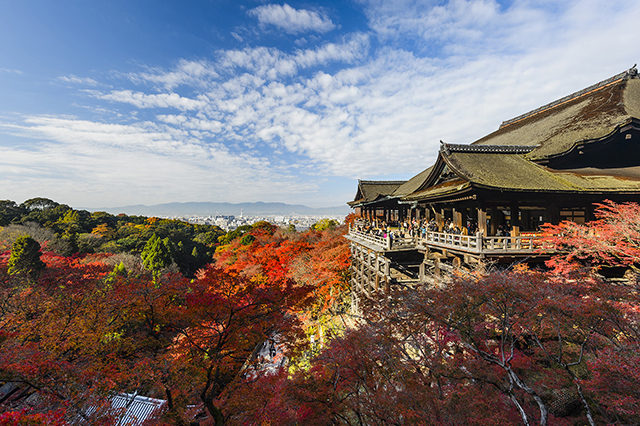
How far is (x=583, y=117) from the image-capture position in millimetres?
15547

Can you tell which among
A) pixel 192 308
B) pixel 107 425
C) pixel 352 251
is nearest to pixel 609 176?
pixel 352 251

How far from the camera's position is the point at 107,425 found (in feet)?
16.8

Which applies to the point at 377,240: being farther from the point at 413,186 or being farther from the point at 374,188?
the point at 374,188

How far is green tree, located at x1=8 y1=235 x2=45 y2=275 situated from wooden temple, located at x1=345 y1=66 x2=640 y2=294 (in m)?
26.3

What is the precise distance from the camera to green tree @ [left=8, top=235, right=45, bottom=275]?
63.5 ft

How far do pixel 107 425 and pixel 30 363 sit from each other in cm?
294

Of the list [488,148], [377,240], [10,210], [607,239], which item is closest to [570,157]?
[488,148]

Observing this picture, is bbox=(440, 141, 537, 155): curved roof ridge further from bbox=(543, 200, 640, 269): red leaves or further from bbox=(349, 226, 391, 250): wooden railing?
bbox=(349, 226, 391, 250): wooden railing

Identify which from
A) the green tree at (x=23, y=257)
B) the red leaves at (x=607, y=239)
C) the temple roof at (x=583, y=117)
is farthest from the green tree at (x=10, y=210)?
the temple roof at (x=583, y=117)

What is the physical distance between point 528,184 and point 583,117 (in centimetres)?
876

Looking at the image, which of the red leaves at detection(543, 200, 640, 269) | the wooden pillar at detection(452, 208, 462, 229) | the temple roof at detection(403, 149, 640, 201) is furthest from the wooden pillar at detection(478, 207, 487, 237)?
the wooden pillar at detection(452, 208, 462, 229)

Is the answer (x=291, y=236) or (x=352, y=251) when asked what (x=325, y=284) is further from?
(x=291, y=236)

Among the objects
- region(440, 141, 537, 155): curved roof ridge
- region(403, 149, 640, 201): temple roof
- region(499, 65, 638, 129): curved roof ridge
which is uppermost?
region(499, 65, 638, 129): curved roof ridge

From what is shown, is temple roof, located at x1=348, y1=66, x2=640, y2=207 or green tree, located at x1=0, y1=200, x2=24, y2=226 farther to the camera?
green tree, located at x1=0, y1=200, x2=24, y2=226
